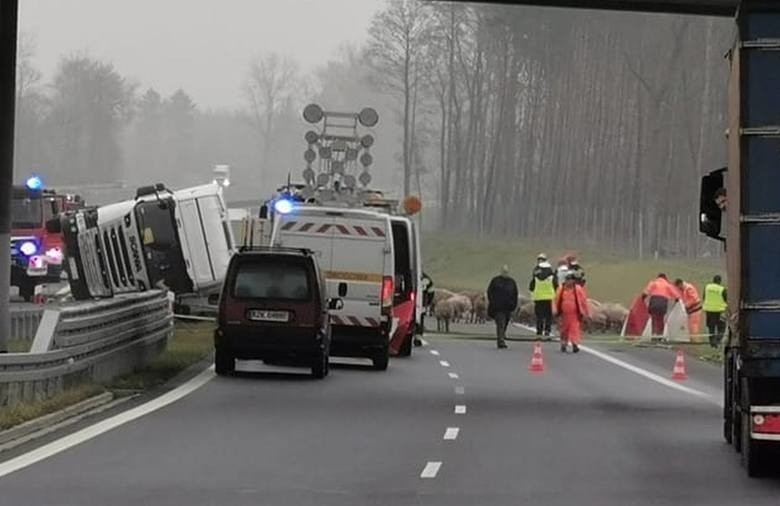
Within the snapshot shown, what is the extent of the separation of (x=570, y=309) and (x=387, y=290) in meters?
7.47

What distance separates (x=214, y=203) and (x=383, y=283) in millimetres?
12527

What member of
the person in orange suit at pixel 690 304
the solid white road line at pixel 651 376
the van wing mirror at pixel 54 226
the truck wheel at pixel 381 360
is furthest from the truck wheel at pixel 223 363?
the person in orange suit at pixel 690 304

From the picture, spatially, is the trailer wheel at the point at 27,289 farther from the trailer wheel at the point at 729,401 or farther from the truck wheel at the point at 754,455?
the truck wheel at the point at 754,455

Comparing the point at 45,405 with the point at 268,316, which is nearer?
the point at 45,405

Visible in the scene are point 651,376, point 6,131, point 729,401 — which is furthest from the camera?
point 651,376

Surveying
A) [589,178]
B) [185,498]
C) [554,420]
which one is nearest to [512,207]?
[589,178]

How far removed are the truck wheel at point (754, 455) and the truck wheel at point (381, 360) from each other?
14132mm

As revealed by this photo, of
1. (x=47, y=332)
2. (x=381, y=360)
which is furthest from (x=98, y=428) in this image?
(x=381, y=360)

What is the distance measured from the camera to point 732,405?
16.7 meters

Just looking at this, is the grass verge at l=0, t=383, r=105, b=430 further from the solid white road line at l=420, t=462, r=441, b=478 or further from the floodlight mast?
the floodlight mast

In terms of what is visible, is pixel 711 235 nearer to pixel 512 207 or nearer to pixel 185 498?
pixel 185 498

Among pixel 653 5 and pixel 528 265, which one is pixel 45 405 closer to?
pixel 653 5

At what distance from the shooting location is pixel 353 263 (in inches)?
1134

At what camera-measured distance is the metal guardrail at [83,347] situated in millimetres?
18047
